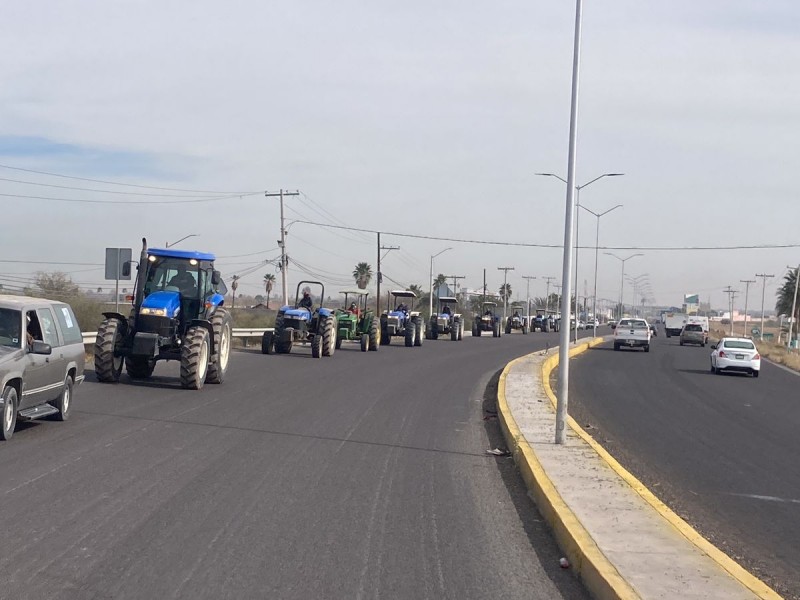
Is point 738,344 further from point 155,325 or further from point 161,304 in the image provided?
point 155,325

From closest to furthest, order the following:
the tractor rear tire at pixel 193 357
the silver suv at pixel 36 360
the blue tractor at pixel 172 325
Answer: the silver suv at pixel 36 360
the tractor rear tire at pixel 193 357
the blue tractor at pixel 172 325

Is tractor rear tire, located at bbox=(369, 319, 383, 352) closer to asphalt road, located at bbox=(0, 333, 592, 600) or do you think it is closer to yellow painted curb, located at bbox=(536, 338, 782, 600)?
asphalt road, located at bbox=(0, 333, 592, 600)

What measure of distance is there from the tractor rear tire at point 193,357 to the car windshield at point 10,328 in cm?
612

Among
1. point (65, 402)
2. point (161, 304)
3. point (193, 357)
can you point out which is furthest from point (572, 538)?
point (161, 304)

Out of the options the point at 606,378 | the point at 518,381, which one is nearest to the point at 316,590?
the point at 518,381

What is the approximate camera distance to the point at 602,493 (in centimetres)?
972

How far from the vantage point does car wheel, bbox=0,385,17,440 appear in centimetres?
1154

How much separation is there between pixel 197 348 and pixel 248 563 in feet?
39.8

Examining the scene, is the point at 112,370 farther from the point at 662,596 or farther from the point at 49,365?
the point at 662,596

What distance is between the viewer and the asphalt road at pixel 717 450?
883cm

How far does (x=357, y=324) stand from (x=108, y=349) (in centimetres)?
1972

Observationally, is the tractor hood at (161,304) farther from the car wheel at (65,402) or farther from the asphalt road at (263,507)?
the car wheel at (65,402)

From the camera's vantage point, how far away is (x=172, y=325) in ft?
63.7

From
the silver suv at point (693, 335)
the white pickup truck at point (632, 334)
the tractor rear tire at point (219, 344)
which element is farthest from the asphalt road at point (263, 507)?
the silver suv at point (693, 335)
